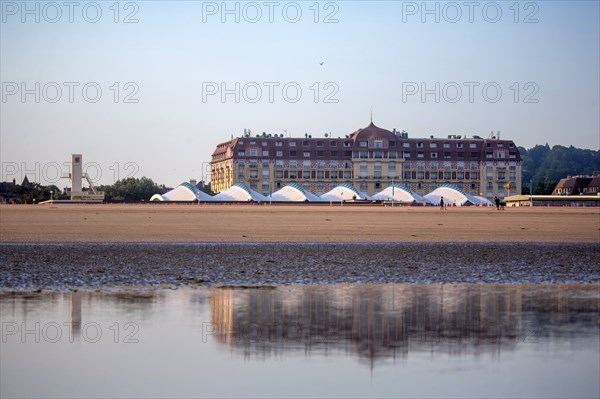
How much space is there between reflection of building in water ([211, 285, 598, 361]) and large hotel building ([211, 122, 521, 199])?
161 meters

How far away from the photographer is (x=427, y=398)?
9578 millimetres

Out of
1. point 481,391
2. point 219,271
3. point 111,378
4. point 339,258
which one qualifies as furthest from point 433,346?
point 339,258

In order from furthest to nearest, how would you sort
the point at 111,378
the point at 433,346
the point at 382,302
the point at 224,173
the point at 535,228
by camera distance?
the point at 224,173 < the point at 535,228 < the point at 382,302 < the point at 433,346 < the point at 111,378

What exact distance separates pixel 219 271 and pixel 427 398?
1498 centimetres

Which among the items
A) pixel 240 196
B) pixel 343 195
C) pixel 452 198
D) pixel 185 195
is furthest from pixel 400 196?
pixel 185 195

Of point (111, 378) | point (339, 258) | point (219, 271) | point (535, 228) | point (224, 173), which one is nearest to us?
point (111, 378)

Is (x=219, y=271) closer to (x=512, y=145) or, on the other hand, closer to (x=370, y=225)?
(x=370, y=225)

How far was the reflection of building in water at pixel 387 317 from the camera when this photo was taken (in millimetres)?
12586

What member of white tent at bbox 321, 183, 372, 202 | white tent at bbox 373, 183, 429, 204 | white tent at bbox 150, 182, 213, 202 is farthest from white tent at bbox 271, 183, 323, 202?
white tent at bbox 373, 183, 429, 204

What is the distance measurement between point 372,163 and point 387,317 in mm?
171749

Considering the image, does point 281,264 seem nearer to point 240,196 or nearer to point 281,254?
point 281,254

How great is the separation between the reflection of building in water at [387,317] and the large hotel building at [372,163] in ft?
528

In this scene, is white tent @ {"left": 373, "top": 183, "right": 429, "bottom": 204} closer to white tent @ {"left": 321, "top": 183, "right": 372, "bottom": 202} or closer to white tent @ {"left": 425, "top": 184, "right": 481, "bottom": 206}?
white tent @ {"left": 425, "top": 184, "right": 481, "bottom": 206}

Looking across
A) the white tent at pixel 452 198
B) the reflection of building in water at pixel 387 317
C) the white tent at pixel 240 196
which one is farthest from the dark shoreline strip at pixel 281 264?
the white tent at pixel 452 198
